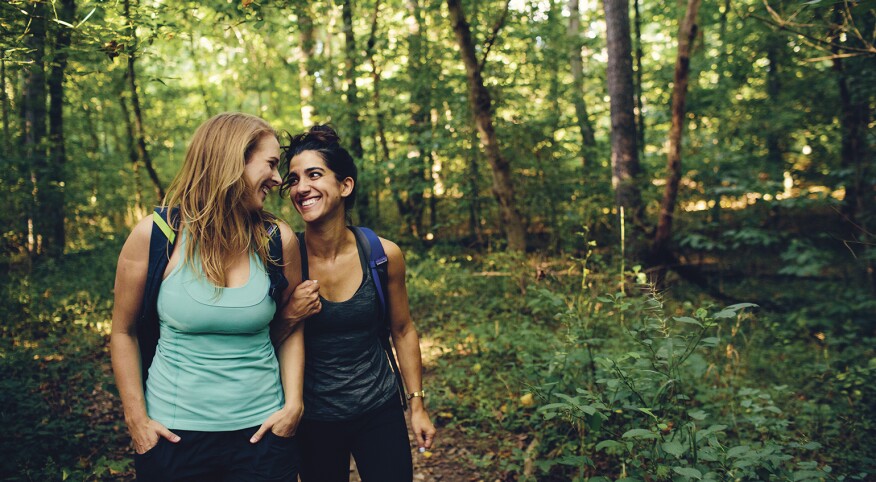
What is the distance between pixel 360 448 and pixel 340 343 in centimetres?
47

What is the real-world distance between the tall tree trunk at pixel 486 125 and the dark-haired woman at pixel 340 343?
17.1 feet

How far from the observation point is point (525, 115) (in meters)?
9.62

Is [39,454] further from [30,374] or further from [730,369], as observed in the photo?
[730,369]

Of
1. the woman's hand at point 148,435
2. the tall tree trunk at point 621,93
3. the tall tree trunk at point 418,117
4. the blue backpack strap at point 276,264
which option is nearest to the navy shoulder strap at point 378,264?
Result: the blue backpack strap at point 276,264

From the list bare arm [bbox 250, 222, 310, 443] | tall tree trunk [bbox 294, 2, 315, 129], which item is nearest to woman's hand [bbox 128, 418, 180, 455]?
bare arm [bbox 250, 222, 310, 443]

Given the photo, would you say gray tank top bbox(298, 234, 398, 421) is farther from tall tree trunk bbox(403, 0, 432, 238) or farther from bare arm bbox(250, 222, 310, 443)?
tall tree trunk bbox(403, 0, 432, 238)

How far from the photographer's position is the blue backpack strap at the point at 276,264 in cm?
207

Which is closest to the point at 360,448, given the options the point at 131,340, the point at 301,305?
the point at 301,305

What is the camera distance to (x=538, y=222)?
9.77 m

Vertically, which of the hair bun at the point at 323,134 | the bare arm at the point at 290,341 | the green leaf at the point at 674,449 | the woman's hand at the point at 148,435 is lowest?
the green leaf at the point at 674,449

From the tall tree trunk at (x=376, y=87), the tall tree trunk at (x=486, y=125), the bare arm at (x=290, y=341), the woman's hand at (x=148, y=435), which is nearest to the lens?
the woman's hand at (x=148, y=435)

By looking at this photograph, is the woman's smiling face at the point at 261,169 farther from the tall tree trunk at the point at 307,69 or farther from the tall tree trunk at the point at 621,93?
the tall tree trunk at the point at 307,69

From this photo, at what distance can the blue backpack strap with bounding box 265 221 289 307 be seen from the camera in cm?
207

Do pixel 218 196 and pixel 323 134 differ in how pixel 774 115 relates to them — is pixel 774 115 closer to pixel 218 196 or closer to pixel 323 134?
pixel 323 134
